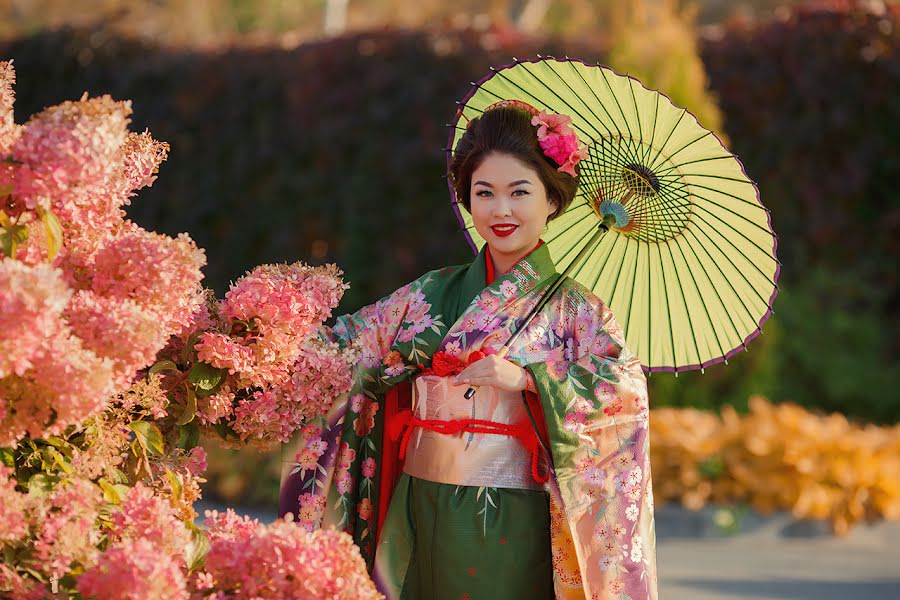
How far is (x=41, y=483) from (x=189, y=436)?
17.5 inches

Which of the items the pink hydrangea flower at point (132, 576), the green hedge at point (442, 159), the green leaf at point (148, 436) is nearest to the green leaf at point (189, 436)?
the green leaf at point (148, 436)

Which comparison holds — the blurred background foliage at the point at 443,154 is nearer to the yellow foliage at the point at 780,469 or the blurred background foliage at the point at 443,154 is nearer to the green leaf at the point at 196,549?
the yellow foliage at the point at 780,469

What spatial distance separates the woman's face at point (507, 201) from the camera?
9.18ft

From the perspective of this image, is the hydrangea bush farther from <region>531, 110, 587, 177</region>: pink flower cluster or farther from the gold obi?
<region>531, 110, 587, 177</region>: pink flower cluster

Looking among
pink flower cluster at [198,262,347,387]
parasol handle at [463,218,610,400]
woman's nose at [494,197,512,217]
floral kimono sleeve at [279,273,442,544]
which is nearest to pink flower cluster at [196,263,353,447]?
pink flower cluster at [198,262,347,387]

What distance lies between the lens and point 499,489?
2.76 m

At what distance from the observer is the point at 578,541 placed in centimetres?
269

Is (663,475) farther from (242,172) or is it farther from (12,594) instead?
(12,594)

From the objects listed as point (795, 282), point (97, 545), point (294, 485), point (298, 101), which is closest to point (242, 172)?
point (298, 101)

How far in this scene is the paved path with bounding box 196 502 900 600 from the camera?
520cm

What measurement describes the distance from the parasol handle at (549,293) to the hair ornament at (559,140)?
21 centimetres

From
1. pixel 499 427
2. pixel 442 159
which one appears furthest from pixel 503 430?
pixel 442 159

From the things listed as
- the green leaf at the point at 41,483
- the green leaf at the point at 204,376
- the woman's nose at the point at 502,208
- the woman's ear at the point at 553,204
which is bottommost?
the green leaf at the point at 41,483

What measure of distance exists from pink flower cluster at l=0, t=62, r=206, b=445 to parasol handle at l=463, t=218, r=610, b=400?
0.90m
